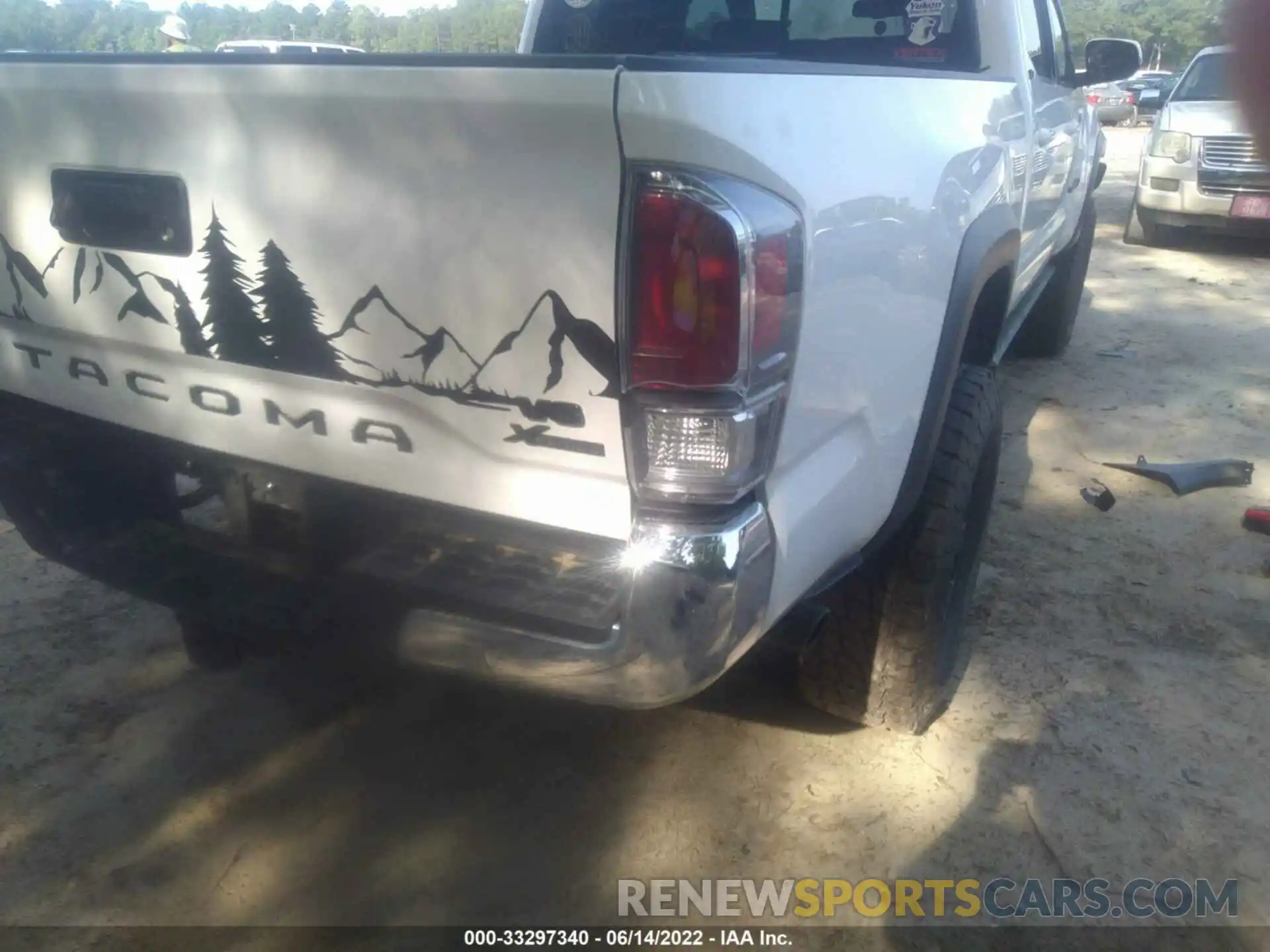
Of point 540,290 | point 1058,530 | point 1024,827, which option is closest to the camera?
point 540,290

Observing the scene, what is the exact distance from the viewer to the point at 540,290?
151 centimetres

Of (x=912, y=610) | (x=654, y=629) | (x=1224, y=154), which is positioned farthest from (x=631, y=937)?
(x=1224, y=154)

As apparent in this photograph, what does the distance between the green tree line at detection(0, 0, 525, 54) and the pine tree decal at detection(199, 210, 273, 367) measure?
8.26ft

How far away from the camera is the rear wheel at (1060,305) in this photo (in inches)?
212

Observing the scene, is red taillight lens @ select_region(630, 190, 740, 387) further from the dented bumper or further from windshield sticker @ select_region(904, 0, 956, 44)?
windshield sticker @ select_region(904, 0, 956, 44)

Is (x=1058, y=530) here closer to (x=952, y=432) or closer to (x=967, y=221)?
(x=952, y=432)

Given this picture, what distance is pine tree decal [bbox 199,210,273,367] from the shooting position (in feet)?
5.80

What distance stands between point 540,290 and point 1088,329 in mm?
6089

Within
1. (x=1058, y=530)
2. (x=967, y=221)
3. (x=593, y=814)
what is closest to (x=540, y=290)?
(x=967, y=221)

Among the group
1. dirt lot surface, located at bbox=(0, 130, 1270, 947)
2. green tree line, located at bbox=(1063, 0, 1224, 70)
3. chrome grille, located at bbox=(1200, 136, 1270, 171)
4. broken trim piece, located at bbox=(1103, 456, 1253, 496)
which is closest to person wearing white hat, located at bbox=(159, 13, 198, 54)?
dirt lot surface, located at bbox=(0, 130, 1270, 947)

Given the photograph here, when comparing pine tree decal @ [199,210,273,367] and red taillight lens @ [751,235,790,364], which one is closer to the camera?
red taillight lens @ [751,235,790,364]

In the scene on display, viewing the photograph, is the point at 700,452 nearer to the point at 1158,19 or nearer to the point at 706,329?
the point at 706,329

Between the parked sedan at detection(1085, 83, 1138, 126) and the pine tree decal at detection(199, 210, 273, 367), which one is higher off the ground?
the pine tree decal at detection(199, 210, 273, 367)

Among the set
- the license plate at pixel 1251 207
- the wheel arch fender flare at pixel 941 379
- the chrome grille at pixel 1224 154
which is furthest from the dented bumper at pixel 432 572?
the chrome grille at pixel 1224 154
